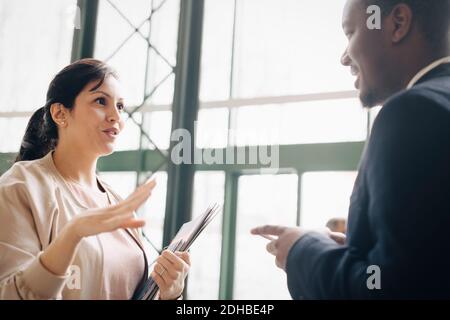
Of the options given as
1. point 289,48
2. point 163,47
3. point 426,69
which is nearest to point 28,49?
point 163,47

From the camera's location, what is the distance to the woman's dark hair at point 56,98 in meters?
1.08

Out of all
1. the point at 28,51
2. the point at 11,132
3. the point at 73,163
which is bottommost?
the point at 73,163

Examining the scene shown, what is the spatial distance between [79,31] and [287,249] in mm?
1744

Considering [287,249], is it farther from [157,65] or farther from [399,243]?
[157,65]

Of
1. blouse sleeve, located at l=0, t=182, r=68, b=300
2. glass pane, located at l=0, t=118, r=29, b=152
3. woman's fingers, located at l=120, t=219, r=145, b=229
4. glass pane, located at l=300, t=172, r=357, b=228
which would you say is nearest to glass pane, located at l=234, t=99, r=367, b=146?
glass pane, located at l=300, t=172, r=357, b=228

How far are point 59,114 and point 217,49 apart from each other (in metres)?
2.48

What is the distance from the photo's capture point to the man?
0.71m

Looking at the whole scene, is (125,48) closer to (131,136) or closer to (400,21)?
(131,136)

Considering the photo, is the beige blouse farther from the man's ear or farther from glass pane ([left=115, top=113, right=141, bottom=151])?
glass pane ([left=115, top=113, right=141, bottom=151])

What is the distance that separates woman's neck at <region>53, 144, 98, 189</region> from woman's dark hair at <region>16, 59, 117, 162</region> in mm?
54

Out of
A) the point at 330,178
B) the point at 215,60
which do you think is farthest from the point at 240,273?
the point at 215,60

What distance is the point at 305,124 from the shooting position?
3139mm

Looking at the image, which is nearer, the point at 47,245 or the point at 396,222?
the point at 396,222

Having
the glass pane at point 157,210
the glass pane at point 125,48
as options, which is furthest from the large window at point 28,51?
the glass pane at point 157,210
